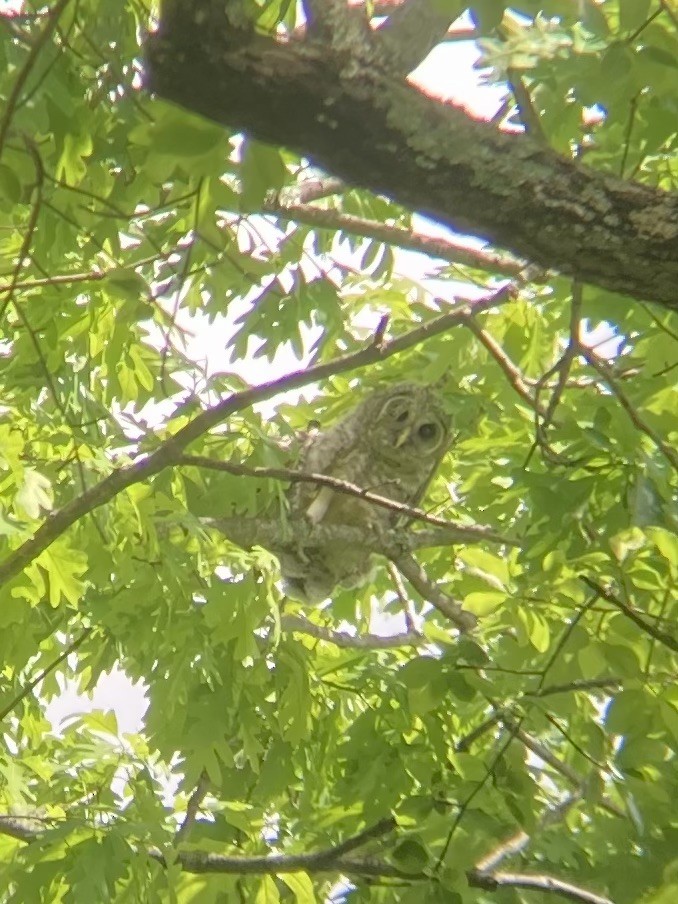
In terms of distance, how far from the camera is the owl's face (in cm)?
280

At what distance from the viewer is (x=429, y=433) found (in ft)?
9.31

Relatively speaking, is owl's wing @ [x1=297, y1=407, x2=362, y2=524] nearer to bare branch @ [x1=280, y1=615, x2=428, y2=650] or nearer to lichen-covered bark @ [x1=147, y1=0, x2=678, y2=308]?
bare branch @ [x1=280, y1=615, x2=428, y2=650]

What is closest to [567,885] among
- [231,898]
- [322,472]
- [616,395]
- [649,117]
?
[231,898]

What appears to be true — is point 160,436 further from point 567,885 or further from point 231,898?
point 567,885

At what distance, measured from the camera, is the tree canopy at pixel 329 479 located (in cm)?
92

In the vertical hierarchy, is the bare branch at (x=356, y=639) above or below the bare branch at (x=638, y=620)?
above

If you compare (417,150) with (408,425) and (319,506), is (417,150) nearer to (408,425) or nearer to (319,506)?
(319,506)

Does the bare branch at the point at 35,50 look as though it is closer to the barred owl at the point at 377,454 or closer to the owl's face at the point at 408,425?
the barred owl at the point at 377,454

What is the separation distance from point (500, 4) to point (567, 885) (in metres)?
1.11

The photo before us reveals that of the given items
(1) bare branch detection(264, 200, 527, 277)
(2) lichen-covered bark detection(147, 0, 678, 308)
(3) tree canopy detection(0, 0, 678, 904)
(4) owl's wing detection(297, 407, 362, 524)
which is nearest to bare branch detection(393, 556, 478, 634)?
(3) tree canopy detection(0, 0, 678, 904)

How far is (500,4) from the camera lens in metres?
0.86

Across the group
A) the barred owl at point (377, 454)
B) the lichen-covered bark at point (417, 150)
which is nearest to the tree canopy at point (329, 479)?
the lichen-covered bark at point (417, 150)

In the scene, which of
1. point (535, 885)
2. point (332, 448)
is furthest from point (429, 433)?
point (535, 885)

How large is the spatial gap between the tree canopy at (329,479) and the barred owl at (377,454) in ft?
0.99
